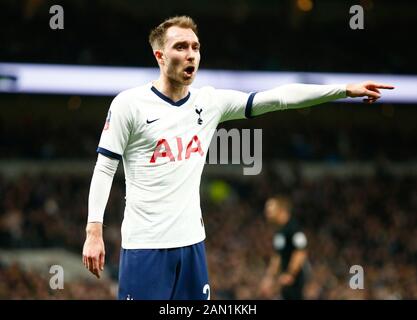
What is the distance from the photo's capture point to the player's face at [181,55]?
459 centimetres

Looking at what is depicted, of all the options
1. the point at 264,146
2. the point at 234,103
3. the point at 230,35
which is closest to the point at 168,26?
the point at 234,103

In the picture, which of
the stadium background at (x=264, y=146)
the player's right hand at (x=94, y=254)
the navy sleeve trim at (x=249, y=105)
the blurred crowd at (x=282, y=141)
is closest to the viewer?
the player's right hand at (x=94, y=254)

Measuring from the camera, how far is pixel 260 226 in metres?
17.5

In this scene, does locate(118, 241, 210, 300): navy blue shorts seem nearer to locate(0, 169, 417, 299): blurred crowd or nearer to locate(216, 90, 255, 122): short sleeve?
locate(216, 90, 255, 122): short sleeve

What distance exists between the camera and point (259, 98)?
15.9 ft

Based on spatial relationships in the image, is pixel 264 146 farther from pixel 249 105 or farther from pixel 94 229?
pixel 94 229

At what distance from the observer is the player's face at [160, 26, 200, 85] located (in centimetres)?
459

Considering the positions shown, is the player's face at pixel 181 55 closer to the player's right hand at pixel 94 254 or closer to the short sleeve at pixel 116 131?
the short sleeve at pixel 116 131

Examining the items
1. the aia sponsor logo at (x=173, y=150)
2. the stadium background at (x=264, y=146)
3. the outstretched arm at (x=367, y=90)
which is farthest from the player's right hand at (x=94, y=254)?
the stadium background at (x=264, y=146)

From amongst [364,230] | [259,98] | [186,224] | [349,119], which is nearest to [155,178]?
[186,224]

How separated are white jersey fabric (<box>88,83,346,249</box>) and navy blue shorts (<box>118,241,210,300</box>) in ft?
0.17

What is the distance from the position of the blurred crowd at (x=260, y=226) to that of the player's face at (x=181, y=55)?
26.4ft

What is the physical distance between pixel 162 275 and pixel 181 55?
1.29m
